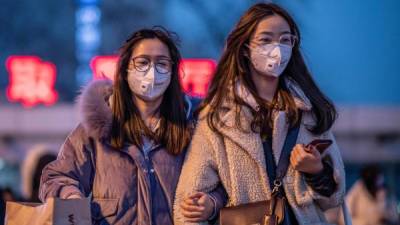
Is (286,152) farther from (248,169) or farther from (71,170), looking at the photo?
(71,170)

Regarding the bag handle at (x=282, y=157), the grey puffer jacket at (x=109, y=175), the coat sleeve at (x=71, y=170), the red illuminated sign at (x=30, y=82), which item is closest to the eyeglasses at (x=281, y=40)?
the bag handle at (x=282, y=157)

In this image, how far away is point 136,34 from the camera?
13.6 feet

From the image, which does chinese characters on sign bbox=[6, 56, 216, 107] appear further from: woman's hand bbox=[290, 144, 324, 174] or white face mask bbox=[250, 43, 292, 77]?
woman's hand bbox=[290, 144, 324, 174]

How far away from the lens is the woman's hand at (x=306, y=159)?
3.64m

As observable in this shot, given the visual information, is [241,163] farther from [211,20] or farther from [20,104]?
[211,20]

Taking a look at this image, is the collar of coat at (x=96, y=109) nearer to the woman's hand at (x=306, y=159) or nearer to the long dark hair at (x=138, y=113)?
the long dark hair at (x=138, y=113)

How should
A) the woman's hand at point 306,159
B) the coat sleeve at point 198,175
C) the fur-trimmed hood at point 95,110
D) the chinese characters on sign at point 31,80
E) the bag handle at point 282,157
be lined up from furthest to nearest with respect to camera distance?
the chinese characters on sign at point 31,80, the fur-trimmed hood at point 95,110, the coat sleeve at point 198,175, the bag handle at point 282,157, the woman's hand at point 306,159

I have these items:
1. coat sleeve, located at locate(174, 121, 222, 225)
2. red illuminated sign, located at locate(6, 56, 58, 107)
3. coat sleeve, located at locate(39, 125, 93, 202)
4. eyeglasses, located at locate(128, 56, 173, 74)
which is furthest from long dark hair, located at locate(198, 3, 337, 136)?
red illuminated sign, located at locate(6, 56, 58, 107)

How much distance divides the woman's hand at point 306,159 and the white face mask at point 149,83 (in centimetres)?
70

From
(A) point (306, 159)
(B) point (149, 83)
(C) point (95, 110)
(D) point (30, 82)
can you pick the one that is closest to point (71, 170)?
(C) point (95, 110)

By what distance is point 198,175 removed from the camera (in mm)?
3869

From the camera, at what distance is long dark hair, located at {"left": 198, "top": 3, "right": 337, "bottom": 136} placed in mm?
3908

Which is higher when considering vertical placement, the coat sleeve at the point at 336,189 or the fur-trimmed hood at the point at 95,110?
the fur-trimmed hood at the point at 95,110

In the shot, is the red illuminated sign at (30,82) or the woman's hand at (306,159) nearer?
the woman's hand at (306,159)
